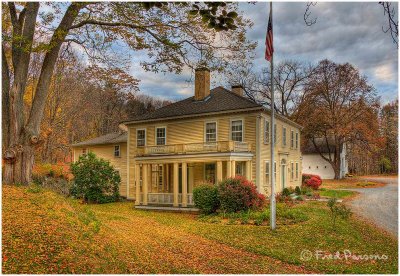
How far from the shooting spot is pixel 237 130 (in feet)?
79.2

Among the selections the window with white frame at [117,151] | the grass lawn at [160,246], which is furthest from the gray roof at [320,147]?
the grass lawn at [160,246]

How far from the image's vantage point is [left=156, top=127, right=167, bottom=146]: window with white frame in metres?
27.4

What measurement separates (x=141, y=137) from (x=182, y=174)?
282 inches

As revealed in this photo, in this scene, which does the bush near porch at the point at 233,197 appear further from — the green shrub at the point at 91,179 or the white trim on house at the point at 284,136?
the green shrub at the point at 91,179

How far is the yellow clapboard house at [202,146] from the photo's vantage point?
76.2 ft

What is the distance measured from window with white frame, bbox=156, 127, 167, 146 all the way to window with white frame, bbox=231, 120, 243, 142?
595 cm

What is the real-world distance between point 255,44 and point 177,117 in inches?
505

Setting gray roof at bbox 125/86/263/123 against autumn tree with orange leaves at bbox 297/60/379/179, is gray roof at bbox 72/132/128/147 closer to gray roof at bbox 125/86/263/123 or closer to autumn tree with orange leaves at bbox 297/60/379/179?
gray roof at bbox 125/86/263/123

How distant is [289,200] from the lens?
79.5 ft

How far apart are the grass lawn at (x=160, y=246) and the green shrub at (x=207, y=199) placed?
5.01 m

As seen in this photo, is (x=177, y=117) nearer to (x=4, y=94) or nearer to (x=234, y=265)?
(x=4, y=94)

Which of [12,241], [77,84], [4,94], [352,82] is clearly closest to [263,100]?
[352,82]

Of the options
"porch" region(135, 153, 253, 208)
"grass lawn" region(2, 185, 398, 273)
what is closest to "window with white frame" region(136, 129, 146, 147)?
"porch" region(135, 153, 253, 208)

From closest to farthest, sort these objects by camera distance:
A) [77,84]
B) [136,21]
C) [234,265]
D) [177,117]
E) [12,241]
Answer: [12,241], [234,265], [136,21], [177,117], [77,84]
